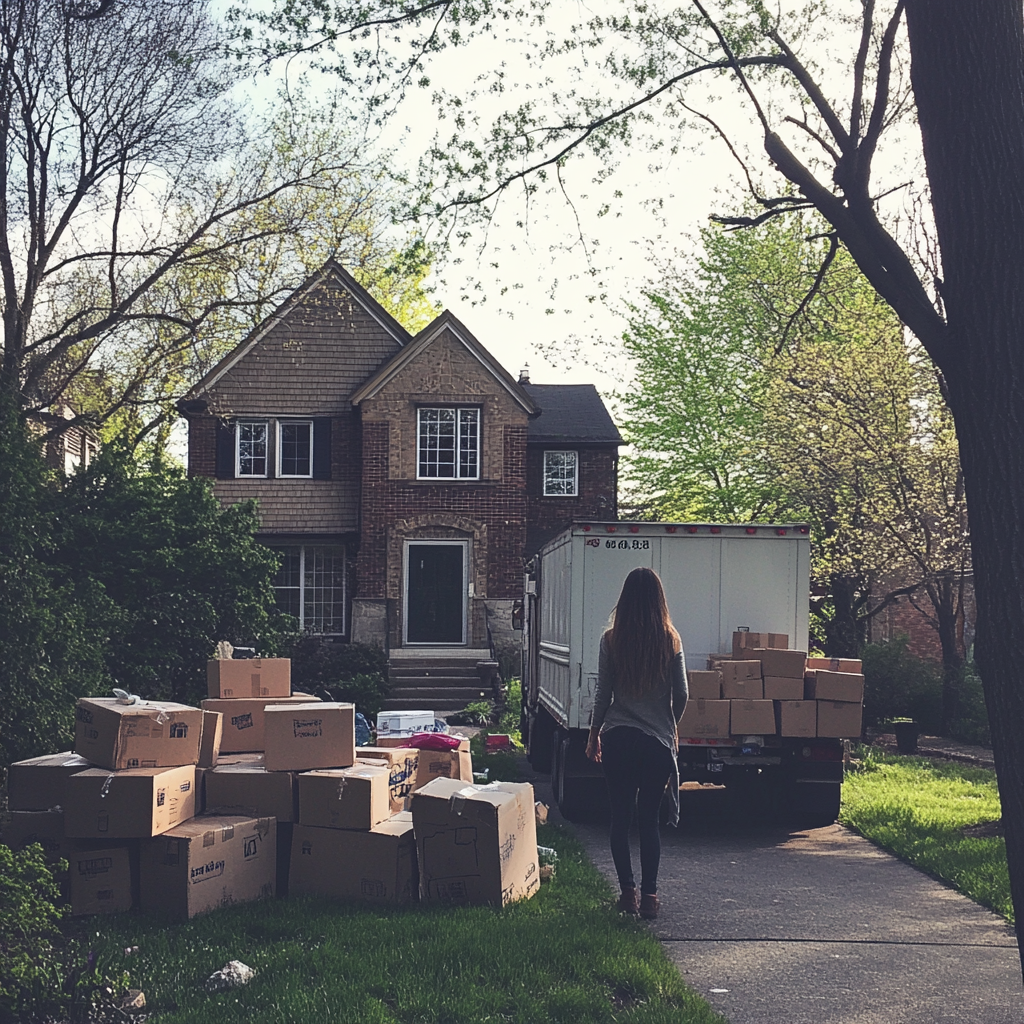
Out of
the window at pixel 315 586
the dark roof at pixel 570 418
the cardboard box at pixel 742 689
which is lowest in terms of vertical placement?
the cardboard box at pixel 742 689

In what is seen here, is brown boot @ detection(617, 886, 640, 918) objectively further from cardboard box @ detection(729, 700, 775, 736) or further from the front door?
the front door

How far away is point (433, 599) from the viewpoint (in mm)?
26750

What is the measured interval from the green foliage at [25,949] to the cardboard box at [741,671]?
6470 millimetres

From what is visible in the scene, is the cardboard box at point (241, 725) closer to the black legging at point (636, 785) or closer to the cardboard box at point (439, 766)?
the cardboard box at point (439, 766)

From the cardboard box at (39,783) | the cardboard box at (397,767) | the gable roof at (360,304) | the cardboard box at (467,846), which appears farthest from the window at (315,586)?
the cardboard box at (467,846)

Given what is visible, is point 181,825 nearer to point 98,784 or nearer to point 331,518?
point 98,784

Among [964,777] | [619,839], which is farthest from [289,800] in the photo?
[964,777]

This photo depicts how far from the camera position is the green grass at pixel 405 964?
5.41 m

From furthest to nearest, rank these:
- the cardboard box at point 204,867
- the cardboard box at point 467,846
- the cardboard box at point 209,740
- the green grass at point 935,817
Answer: the green grass at point 935,817 → the cardboard box at point 209,740 → the cardboard box at point 467,846 → the cardboard box at point 204,867

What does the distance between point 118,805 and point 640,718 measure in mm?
3131

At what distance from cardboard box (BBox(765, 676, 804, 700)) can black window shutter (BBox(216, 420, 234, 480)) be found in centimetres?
1861

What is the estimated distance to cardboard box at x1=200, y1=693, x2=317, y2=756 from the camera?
29.2 ft

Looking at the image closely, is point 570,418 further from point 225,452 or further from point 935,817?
point 935,817

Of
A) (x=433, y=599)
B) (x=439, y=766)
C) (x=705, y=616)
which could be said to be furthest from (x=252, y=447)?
(x=439, y=766)
